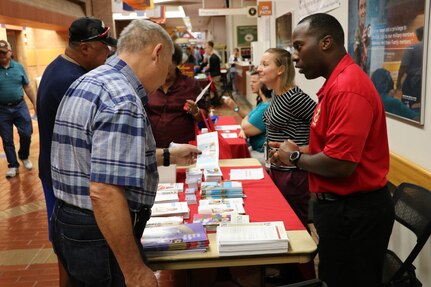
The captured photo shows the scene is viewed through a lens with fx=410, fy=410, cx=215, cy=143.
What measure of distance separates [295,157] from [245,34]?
14.4m

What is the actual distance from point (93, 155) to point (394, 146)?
7.12 feet

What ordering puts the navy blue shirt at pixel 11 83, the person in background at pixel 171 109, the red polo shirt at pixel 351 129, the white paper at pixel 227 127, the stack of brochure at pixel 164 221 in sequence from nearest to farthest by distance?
the red polo shirt at pixel 351 129, the stack of brochure at pixel 164 221, the person in background at pixel 171 109, the white paper at pixel 227 127, the navy blue shirt at pixel 11 83

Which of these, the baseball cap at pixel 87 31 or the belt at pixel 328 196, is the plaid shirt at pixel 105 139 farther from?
the baseball cap at pixel 87 31

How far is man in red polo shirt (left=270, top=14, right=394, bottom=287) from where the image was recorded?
1592mm

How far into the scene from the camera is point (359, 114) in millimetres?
1569

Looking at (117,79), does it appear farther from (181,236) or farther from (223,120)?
(223,120)

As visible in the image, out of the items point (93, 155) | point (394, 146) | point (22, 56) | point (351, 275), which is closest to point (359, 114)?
point (351, 275)

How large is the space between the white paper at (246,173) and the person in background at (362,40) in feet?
3.66

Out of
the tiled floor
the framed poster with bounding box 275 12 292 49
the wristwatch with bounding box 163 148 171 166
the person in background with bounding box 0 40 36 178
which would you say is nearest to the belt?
the wristwatch with bounding box 163 148 171 166

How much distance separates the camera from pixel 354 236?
1.76 meters

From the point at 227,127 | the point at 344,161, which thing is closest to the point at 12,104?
the point at 227,127

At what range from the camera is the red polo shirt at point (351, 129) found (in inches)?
62.1

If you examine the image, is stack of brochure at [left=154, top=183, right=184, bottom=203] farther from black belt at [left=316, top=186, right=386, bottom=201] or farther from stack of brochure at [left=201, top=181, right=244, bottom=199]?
black belt at [left=316, top=186, right=386, bottom=201]

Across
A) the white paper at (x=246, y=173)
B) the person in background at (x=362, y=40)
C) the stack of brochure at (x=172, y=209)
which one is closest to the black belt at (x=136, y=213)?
the stack of brochure at (x=172, y=209)
